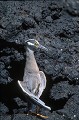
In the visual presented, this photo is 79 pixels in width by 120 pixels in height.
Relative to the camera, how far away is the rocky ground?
5.19 meters

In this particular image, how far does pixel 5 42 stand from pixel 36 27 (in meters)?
0.55

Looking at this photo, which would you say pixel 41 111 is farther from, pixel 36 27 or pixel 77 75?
pixel 36 27

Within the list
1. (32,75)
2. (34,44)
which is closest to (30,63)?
(32,75)

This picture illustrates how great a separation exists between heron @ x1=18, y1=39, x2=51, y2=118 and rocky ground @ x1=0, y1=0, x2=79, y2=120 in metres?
0.26

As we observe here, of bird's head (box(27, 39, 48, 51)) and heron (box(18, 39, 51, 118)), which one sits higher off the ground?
bird's head (box(27, 39, 48, 51))

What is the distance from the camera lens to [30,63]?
16.3 feet

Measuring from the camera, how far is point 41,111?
5008mm

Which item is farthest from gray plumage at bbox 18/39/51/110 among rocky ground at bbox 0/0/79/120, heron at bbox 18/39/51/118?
rocky ground at bbox 0/0/79/120

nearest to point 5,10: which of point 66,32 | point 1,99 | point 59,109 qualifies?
point 66,32

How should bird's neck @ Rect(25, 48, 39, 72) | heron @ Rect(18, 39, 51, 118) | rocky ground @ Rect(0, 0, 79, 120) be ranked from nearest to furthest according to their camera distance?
heron @ Rect(18, 39, 51, 118) → bird's neck @ Rect(25, 48, 39, 72) → rocky ground @ Rect(0, 0, 79, 120)

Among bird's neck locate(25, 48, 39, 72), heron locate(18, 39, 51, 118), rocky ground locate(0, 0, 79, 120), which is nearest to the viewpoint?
heron locate(18, 39, 51, 118)

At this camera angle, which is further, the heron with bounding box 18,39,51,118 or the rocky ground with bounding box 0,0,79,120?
the rocky ground with bounding box 0,0,79,120

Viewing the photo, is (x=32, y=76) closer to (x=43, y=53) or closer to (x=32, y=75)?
(x=32, y=75)

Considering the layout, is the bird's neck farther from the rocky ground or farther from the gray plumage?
the rocky ground
